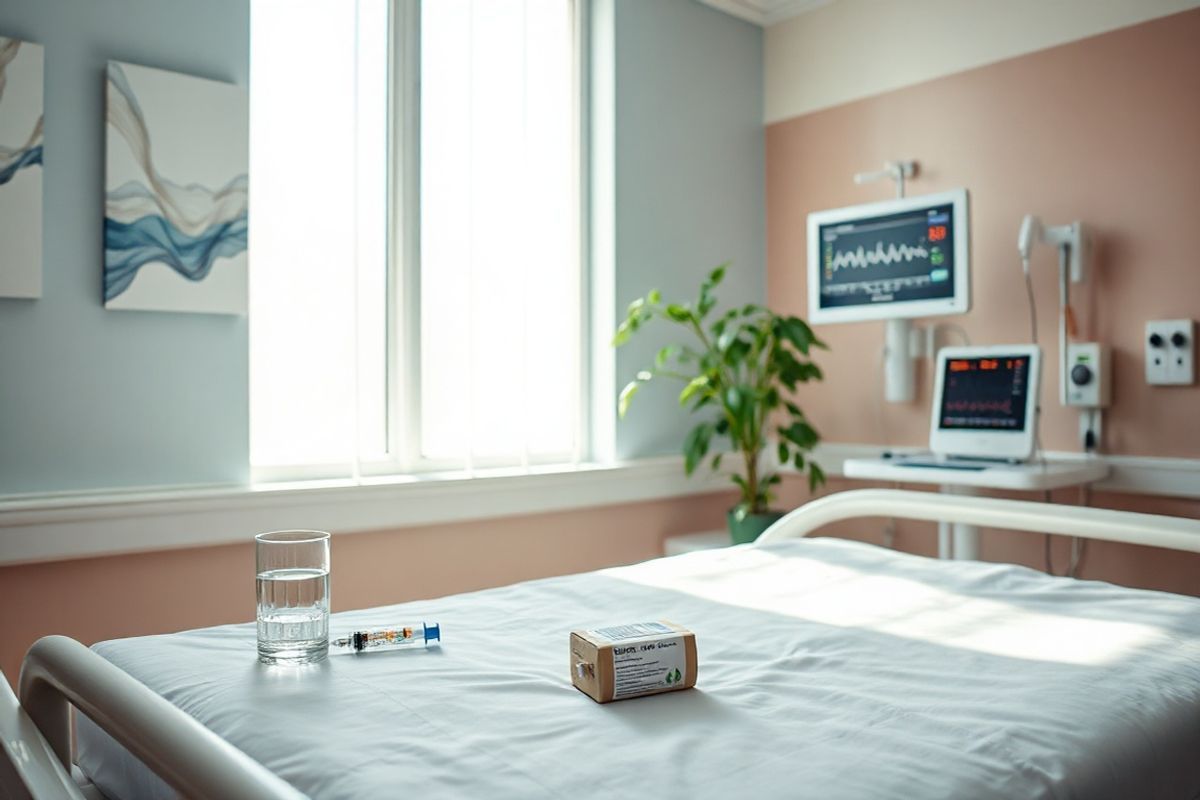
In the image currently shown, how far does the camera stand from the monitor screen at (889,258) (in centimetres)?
303

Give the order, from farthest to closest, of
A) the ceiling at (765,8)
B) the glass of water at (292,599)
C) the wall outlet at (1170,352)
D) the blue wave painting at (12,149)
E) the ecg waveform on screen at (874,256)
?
the ceiling at (765,8) → the ecg waveform on screen at (874,256) → the wall outlet at (1170,352) → the blue wave painting at (12,149) → the glass of water at (292,599)

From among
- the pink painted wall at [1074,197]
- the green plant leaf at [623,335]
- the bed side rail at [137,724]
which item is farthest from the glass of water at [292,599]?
the pink painted wall at [1074,197]

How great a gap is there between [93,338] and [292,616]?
1478mm

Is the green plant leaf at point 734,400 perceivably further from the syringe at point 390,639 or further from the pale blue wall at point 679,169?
the syringe at point 390,639

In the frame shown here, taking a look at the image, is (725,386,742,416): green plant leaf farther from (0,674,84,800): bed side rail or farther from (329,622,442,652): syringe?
(0,674,84,800): bed side rail

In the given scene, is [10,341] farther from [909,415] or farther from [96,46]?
[909,415]

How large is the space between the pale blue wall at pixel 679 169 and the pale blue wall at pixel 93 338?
149 centimetres

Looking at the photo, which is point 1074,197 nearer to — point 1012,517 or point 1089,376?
point 1089,376

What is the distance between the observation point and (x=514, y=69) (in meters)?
Result: 3.32

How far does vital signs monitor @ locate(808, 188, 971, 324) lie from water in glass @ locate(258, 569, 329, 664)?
236cm

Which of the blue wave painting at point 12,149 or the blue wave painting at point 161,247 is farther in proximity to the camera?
the blue wave painting at point 161,247

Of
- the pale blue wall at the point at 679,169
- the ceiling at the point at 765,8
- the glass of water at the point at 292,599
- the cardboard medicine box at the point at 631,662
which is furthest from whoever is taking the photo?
the ceiling at the point at 765,8

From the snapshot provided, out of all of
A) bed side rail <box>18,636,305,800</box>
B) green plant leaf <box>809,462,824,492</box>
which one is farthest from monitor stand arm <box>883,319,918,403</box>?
bed side rail <box>18,636,305,800</box>

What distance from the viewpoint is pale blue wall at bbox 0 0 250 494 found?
2293mm
